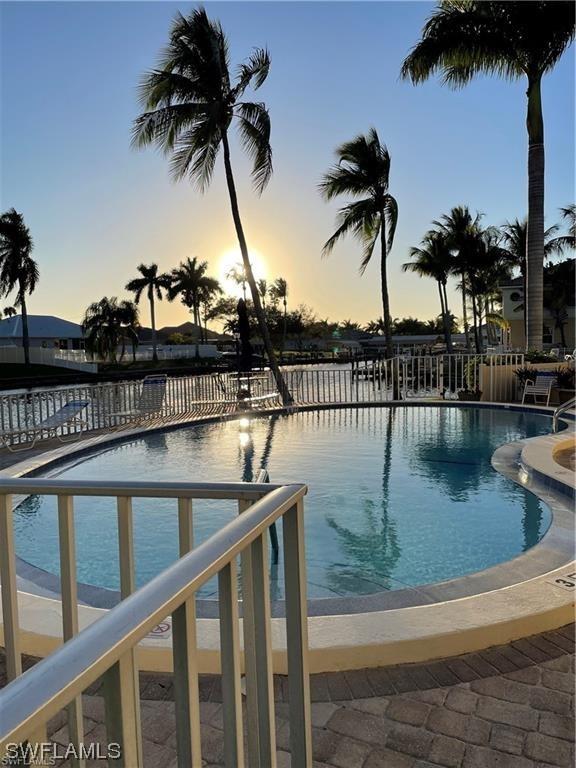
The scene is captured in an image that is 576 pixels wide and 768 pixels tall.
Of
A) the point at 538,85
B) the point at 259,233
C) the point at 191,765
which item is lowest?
the point at 191,765

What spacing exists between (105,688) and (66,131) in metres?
10.9

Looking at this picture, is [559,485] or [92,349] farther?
[92,349]

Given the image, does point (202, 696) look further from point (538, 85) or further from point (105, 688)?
point (538, 85)

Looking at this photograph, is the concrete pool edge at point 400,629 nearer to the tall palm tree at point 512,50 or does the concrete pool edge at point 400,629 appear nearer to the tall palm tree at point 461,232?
the tall palm tree at point 512,50

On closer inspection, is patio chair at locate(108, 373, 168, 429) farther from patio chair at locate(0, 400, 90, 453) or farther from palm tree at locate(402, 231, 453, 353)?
palm tree at locate(402, 231, 453, 353)

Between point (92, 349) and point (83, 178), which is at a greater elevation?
point (83, 178)

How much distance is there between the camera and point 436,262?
29859 mm

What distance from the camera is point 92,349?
39656 mm

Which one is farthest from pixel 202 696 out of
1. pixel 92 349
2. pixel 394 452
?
pixel 92 349

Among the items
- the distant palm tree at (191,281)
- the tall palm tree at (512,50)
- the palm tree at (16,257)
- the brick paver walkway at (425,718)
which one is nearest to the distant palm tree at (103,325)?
the distant palm tree at (191,281)

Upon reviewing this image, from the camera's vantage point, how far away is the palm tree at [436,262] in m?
29.3

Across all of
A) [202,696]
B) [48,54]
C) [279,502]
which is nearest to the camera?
[279,502]

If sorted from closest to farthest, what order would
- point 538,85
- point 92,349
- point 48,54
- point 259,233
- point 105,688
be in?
1. point 105,688
2. point 48,54
3. point 538,85
4. point 259,233
5. point 92,349

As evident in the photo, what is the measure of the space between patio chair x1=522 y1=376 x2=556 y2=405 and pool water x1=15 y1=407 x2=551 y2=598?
6.23 feet
